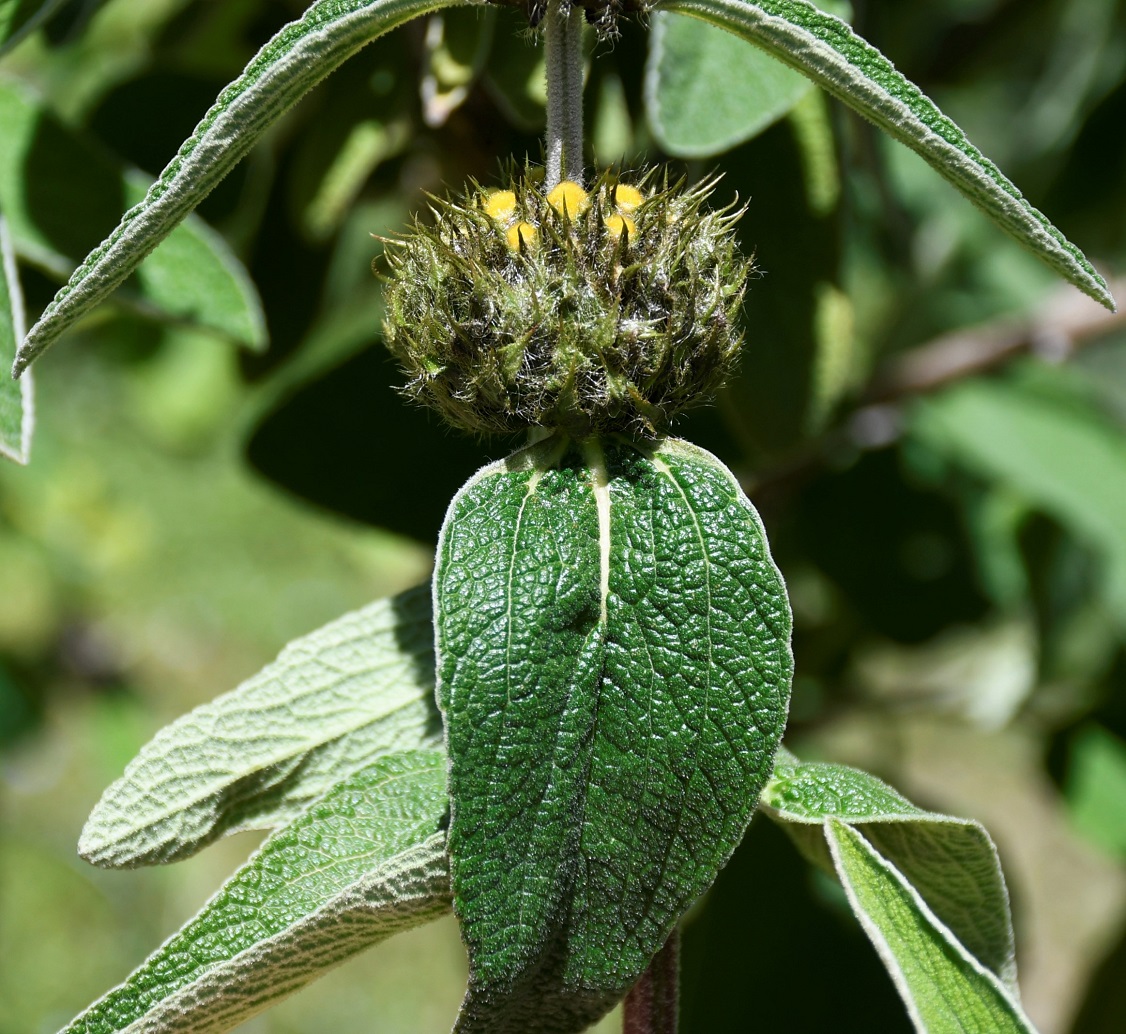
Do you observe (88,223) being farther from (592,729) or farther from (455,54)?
(592,729)

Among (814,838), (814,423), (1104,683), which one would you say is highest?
(814,423)

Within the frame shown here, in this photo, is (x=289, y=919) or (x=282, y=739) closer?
(x=289, y=919)

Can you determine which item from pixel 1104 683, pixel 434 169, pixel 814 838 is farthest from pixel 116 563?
pixel 814 838

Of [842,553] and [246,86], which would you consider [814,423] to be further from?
[246,86]

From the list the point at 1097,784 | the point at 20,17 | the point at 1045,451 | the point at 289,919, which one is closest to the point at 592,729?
the point at 289,919

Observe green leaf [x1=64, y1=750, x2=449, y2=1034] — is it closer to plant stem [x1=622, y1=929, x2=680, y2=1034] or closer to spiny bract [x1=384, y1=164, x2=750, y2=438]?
plant stem [x1=622, y1=929, x2=680, y2=1034]

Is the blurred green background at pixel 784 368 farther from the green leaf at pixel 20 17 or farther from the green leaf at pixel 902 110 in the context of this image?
the green leaf at pixel 902 110
